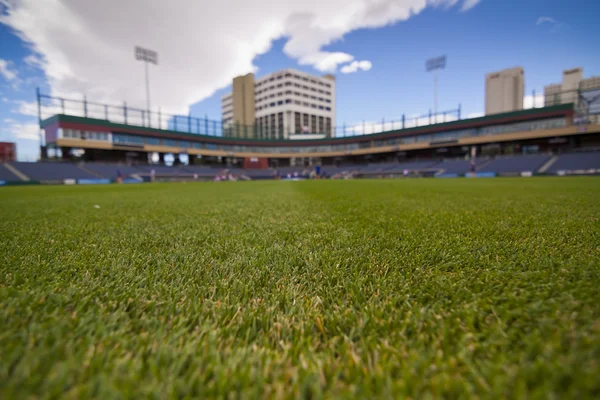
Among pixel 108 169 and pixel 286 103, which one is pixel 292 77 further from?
pixel 108 169

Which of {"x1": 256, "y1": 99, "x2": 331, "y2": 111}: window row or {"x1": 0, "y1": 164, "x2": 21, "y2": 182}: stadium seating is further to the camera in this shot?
{"x1": 256, "y1": 99, "x2": 331, "y2": 111}: window row

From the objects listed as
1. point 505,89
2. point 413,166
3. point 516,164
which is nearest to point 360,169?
point 413,166

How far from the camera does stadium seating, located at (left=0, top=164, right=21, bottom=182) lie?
21.4 metres

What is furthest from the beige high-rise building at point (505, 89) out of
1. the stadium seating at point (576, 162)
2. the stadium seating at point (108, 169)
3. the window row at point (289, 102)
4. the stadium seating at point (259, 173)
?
the stadium seating at point (108, 169)

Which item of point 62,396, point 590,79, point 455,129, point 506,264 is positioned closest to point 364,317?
point 62,396

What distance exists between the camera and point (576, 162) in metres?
23.2

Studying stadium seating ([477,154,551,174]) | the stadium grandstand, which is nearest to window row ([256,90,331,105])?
the stadium grandstand

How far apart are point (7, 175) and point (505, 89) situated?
84.2 metres

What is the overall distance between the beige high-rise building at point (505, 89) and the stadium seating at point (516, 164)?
39.3 metres

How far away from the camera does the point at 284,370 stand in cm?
53

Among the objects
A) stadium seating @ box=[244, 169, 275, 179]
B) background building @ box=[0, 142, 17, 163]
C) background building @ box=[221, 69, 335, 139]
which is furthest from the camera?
background building @ box=[221, 69, 335, 139]

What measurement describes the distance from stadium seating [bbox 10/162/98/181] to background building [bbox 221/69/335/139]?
3111cm

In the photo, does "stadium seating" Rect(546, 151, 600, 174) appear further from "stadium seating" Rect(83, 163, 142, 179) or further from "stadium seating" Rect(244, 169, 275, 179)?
"stadium seating" Rect(83, 163, 142, 179)

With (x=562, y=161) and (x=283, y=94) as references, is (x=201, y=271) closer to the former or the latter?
(x=562, y=161)
